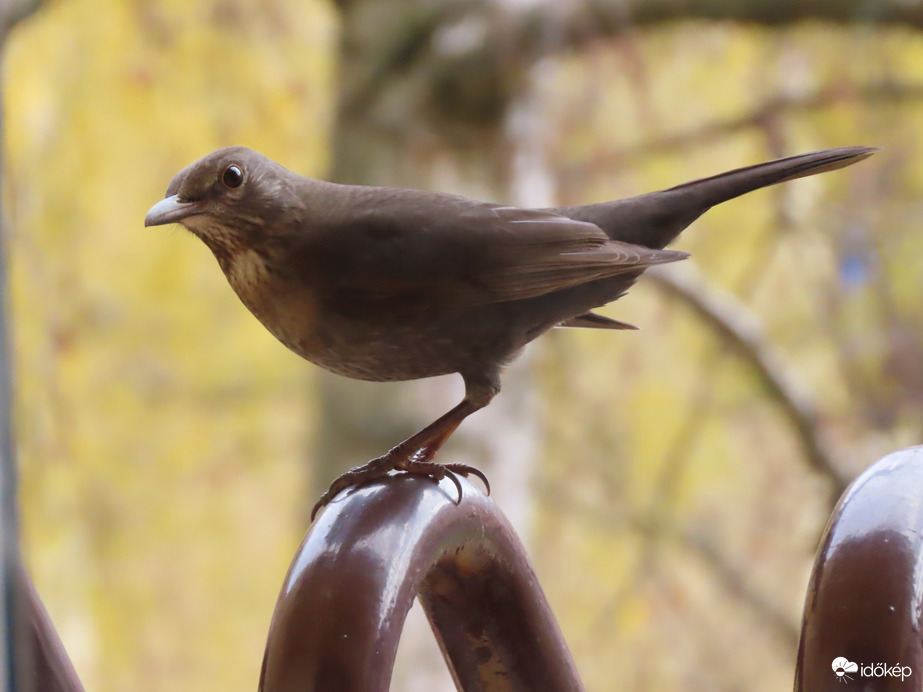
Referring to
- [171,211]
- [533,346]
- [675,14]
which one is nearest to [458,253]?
[171,211]

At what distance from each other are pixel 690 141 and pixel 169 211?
4.15 m

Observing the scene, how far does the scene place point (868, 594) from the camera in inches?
65.4

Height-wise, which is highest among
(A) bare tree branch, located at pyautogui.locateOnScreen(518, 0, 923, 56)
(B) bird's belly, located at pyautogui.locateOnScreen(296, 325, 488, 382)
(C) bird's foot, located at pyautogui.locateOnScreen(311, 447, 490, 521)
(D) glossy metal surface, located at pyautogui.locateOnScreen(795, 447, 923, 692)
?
(A) bare tree branch, located at pyautogui.locateOnScreen(518, 0, 923, 56)

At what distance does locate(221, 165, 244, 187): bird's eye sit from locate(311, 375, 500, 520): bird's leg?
2.11 ft

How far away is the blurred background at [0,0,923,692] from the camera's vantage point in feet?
17.4

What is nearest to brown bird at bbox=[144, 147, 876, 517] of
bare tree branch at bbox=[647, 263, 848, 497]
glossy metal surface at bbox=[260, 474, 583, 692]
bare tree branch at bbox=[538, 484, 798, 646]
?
glossy metal surface at bbox=[260, 474, 583, 692]

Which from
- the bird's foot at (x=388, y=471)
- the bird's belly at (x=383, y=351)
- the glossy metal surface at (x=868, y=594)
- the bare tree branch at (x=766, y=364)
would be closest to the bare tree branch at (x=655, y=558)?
the bare tree branch at (x=766, y=364)

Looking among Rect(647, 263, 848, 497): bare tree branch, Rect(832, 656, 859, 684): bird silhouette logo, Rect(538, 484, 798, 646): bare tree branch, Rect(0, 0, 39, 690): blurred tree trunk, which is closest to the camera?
Rect(0, 0, 39, 690): blurred tree trunk

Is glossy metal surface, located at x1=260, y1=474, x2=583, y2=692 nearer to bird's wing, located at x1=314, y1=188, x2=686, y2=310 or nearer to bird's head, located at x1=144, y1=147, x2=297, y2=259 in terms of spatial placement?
bird's wing, located at x1=314, y1=188, x2=686, y2=310

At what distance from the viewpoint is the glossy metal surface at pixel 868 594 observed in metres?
1.63

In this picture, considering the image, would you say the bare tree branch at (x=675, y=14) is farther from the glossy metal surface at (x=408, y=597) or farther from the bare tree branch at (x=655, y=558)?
the glossy metal surface at (x=408, y=597)

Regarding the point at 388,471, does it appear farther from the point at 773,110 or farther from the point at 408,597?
the point at 773,110

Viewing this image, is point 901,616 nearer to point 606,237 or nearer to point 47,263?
point 606,237

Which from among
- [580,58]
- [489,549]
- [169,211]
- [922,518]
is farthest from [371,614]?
[580,58]
